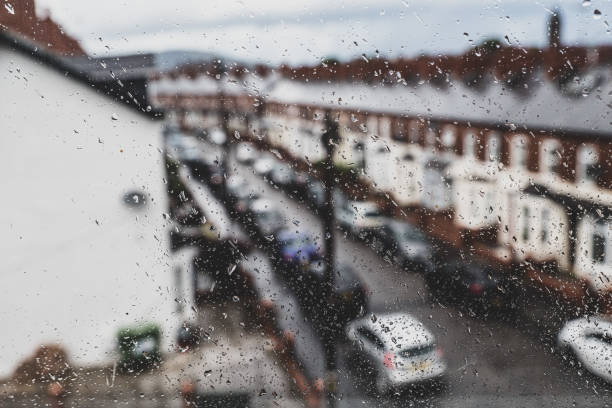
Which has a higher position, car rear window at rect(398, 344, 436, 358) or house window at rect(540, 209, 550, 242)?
house window at rect(540, 209, 550, 242)

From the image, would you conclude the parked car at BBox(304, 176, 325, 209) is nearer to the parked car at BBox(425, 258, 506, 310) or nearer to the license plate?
the parked car at BBox(425, 258, 506, 310)

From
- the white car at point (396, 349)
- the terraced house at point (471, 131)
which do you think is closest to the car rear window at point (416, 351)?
the white car at point (396, 349)

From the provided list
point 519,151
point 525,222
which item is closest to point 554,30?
point 519,151

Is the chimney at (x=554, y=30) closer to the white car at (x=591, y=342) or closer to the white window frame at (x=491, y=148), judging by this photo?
the white window frame at (x=491, y=148)

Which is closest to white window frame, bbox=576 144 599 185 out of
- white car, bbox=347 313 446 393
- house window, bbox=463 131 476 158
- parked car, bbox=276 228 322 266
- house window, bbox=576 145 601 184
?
house window, bbox=576 145 601 184

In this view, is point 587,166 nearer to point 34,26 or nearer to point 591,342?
point 591,342

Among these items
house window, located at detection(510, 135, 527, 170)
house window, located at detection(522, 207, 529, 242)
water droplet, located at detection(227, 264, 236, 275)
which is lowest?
water droplet, located at detection(227, 264, 236, 275)
